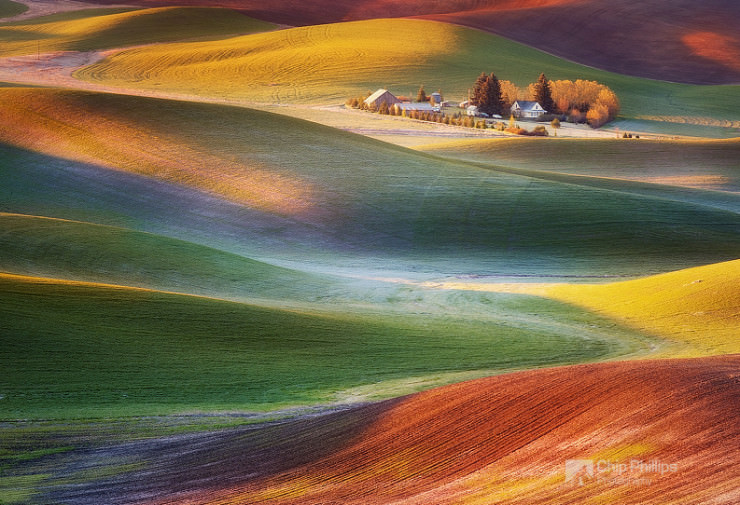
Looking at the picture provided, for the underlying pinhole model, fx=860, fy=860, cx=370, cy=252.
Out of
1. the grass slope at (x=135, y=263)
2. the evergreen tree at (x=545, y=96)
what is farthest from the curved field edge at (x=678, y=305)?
the evergreen tree at (x=545, y=96)

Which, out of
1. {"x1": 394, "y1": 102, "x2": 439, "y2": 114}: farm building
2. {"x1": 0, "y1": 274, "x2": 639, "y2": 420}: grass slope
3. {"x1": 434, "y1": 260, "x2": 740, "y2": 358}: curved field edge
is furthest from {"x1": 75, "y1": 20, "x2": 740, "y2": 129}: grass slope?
{"x1": 0, "y1": 274, "x2": 639, "y2": 420}: grass slope

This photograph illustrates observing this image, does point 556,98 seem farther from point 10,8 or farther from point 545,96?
point 10,8

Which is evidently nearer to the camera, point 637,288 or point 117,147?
point 637,288

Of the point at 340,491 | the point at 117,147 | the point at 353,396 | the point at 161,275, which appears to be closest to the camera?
the point at 340,491

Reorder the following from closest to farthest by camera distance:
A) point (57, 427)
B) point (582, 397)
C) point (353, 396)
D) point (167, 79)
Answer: point (582, 397) < point (57, 427) < point (353, 396) < point (167, 79)

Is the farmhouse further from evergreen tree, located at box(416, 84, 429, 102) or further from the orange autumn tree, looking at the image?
evergreen tree, located at box(416, 84, 429, 102)

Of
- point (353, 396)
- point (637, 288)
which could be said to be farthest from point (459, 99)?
point (353, 396)

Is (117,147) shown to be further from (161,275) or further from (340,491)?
(340,491)

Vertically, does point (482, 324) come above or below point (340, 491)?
below
